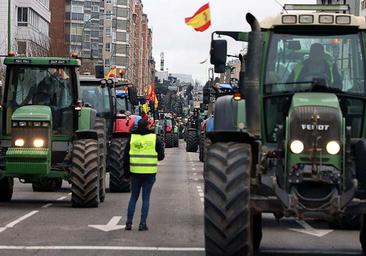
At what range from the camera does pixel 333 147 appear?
9055 mm

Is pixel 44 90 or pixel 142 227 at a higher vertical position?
pixel 44 90

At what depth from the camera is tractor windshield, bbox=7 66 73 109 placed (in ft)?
58.5

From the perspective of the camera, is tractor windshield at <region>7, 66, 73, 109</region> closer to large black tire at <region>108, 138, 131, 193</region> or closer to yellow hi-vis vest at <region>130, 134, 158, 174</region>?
large black tire at <region>108, 138, 131, 193</region>

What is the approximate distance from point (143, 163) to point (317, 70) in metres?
4.58

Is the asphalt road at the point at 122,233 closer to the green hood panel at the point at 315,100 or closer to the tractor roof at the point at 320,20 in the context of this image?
the green hood panel at the point at 315,100

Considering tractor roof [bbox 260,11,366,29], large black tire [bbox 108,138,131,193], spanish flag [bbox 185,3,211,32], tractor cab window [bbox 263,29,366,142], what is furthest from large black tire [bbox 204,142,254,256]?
spanish flag [bbox 185,3,211,32]

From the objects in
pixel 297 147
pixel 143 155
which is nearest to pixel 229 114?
pixel 143 155

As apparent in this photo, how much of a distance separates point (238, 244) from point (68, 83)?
9.88 metres

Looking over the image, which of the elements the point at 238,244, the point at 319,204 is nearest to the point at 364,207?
the point at 319,204

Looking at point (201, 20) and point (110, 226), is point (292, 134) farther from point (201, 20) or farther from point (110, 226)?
point (201, 20)

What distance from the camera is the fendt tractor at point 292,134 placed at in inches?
349

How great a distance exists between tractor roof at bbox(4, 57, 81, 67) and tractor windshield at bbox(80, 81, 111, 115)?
4458 millimetres

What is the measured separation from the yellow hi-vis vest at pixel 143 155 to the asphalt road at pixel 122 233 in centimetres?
102

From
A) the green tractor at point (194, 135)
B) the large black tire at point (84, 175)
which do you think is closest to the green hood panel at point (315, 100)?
the large black tire at point (84, 175)
